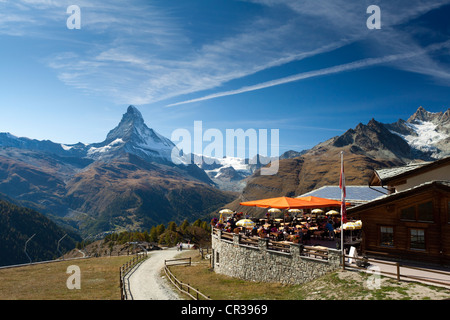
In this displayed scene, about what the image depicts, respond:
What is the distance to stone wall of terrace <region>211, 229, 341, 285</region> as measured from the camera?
20797mm

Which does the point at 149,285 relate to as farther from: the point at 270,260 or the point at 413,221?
the point at 413,221

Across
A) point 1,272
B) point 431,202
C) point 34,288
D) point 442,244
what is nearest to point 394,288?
point 442,244

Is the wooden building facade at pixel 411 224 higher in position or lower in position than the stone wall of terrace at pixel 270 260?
higher

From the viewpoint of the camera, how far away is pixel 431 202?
20.0 meters

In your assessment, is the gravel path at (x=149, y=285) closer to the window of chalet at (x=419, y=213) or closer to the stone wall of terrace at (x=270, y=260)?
the stone wall of terrace at (x=270, y=260)

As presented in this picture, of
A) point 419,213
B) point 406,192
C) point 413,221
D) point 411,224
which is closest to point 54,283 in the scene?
point 411,224

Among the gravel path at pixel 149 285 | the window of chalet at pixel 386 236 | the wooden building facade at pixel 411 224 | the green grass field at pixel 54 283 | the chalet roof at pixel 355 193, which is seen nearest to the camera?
the wooden building facade at pixel 411 224

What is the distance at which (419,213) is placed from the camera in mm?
20219

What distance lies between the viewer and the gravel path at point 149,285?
25.5 m

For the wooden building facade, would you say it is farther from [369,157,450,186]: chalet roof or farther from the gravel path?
the gravel path

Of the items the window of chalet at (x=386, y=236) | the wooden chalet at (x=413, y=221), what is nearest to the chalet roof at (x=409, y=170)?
the wooden chalet at (x=413, y=221)
